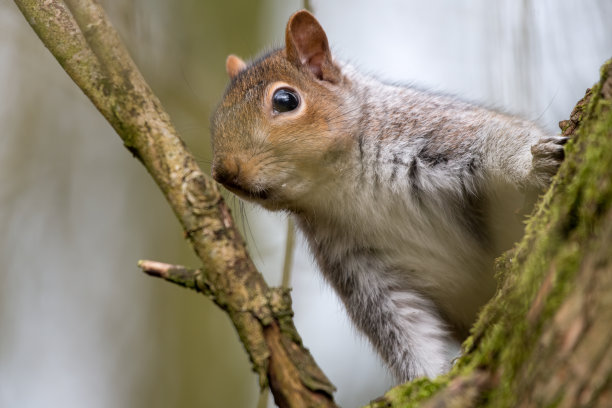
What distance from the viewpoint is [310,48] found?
262 centimetres

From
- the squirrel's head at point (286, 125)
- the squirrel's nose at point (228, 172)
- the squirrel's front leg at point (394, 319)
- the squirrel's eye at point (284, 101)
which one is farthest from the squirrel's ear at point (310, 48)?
the squirrel's front leg at point (394, 319)

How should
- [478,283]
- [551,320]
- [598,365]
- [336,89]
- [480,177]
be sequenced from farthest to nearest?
[336,89] < [478,283] < [480,177] < [551,320] < [598,365]

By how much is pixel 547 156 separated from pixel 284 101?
106cm

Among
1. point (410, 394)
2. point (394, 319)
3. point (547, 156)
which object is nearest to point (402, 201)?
point (394, 319)

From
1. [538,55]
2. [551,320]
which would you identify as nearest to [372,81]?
[538,55]

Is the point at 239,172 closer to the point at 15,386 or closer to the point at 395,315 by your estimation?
the point at 395,315

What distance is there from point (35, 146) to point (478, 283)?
3.56m

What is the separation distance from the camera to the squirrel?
2.19m

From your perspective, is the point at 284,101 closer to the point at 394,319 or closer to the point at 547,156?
the point at 394,319

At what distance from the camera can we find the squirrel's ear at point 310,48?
257cm

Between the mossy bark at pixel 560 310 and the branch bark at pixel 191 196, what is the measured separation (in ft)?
0.89

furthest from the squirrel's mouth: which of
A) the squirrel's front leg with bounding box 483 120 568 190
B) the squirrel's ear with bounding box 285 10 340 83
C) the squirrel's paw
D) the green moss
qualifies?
the green moss

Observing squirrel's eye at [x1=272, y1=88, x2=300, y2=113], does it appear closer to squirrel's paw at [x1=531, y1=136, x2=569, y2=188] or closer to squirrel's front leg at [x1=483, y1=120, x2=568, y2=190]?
squirrel's front leg at [x1=483, y1=120, x2=568, y2=190]

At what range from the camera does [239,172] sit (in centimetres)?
215
